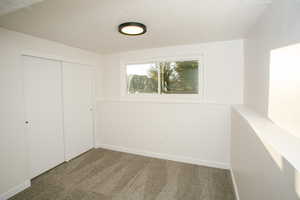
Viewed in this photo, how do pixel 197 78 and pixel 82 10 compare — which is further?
pixel 197 78

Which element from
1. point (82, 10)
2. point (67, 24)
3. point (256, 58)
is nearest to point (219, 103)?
point (256, 58)

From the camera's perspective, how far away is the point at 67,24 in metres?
1.87

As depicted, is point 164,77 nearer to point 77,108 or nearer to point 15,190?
point 77,108

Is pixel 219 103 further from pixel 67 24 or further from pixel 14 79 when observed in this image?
pixel 14 79

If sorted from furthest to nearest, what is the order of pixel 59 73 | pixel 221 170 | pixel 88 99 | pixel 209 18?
pixel 88 99 → pixel 59 73 → pixel 221 170 → pixel 209 18

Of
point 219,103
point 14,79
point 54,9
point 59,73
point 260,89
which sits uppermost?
point 54,9

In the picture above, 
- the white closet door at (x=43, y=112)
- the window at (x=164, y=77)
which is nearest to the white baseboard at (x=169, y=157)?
the white closet door at (x=43, y=112)

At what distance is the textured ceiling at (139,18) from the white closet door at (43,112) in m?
0.54

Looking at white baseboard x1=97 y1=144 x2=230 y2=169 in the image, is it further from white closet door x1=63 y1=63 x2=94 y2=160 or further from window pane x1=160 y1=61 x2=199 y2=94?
window pane x1=160 y1=61 x2=199 y2=94

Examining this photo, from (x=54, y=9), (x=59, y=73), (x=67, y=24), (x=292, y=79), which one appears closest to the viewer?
(x=292, y=79)

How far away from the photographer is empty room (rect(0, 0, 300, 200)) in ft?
3.77

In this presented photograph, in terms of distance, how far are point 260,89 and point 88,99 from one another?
124 inches

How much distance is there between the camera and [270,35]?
4.33 ft

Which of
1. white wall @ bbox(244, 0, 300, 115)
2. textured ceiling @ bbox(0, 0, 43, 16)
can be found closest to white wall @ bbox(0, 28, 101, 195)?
textured ceiling @ bbox(0, 0, 43, 16)
